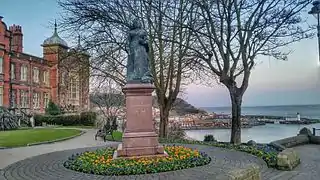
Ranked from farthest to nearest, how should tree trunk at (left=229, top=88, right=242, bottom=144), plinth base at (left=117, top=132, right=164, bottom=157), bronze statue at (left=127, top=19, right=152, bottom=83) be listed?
tree trunk at (left=229, top=88, right=242, bottom=144), bronze statue at (left=127, top=19, right=152, bottom=83), plinth base at (left=117, top=132, right=164, bottom=157)

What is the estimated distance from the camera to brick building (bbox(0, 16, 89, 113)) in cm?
3594

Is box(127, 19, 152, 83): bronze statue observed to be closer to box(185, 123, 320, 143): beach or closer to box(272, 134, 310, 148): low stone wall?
box(272, 134, 310, 148): low stone wall

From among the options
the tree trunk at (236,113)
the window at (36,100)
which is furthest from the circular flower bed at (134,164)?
the window at (36,100)

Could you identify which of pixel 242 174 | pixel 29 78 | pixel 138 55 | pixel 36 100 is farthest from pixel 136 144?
pixel 36 100

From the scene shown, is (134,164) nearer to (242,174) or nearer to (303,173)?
(242,174)

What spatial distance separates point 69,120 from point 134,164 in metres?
28.6

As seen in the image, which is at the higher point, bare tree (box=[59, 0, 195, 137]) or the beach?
bare tree (box=[59, 0, 195, 137])

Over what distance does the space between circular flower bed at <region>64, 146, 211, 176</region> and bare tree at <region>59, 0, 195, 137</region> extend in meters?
7.10

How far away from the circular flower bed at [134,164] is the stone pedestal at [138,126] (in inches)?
12.7

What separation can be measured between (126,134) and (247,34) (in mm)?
8327

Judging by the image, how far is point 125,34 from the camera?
1817 centimetres

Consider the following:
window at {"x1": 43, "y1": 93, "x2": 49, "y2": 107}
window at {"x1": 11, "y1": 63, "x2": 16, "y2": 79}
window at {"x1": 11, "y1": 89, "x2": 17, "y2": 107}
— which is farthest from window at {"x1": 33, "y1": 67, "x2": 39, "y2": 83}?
window at {"x1": 11, "y1": 89, "x2": 17, "y2": 107}

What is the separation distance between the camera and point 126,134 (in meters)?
9.84

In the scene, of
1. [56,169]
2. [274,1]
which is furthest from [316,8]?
→ [56,169]
